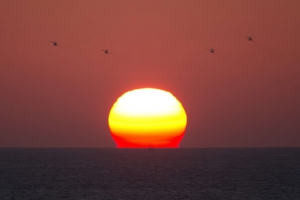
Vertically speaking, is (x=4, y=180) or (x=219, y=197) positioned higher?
(x=4, y=180)

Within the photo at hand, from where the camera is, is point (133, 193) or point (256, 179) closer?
point (133, 193)

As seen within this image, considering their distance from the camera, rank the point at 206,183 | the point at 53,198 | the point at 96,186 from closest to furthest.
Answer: the point at 53,198 → the point at 96,186 → the point at 206,183

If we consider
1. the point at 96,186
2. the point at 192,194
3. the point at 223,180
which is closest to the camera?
the point at 192,194

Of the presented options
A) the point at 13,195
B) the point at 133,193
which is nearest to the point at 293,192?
the point at 133,193

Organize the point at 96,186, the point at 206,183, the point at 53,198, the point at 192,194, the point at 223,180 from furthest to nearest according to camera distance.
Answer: the point at 223,180
the point at 206,183
the point at 96,186
the point at 192,194
the point at 53,198

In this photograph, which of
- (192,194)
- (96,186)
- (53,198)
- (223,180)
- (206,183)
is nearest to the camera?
(53,198)

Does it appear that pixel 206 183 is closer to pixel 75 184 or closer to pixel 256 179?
pixel 256 179

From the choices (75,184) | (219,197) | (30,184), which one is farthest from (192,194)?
(30,184)

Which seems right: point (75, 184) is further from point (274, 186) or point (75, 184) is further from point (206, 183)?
point (274, 186)

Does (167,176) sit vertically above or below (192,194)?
above
